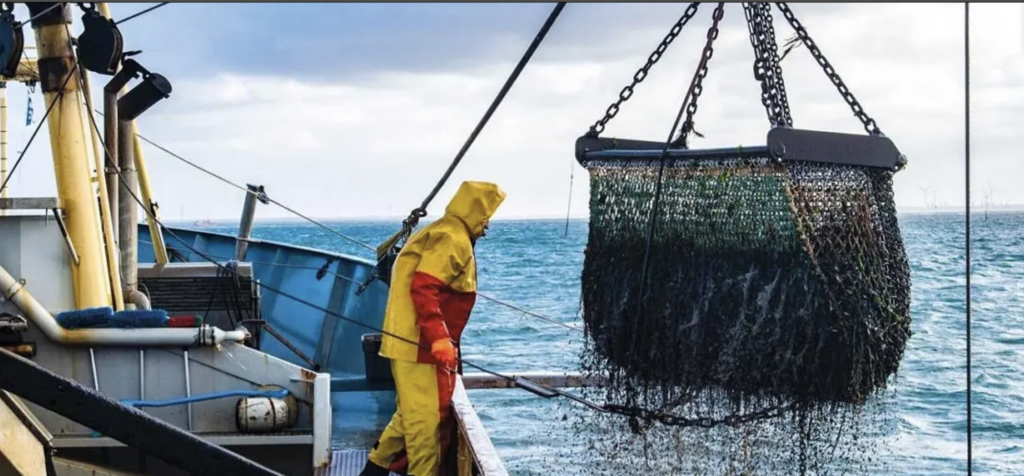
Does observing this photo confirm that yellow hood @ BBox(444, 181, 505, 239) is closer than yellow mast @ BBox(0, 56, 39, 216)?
Yes

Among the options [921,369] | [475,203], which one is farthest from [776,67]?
[921,369]

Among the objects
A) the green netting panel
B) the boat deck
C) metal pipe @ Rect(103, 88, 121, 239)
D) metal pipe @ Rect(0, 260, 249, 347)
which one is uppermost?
metal pipe @ Rect(103, 88, 121, 239)

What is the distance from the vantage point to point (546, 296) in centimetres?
3997

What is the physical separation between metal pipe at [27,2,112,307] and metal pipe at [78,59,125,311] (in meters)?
0.13

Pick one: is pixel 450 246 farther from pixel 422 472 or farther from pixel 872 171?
pixel 872 171

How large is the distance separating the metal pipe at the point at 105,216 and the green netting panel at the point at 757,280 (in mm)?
3765

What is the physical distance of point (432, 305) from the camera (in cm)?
542

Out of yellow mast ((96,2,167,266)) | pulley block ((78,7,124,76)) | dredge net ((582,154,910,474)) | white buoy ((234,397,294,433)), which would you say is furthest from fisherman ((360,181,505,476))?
yellow mast ((96,2,167,266))

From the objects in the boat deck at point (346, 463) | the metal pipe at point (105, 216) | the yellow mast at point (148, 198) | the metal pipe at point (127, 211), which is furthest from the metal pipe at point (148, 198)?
the boat deck at point (346, 463)

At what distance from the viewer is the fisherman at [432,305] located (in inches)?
215

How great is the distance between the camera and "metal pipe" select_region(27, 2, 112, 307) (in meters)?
7.80

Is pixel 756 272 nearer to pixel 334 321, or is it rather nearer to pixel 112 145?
pixel 112 145

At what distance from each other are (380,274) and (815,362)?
4.62 m

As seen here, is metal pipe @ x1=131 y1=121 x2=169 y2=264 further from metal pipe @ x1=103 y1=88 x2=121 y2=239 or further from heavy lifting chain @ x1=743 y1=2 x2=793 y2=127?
heavy lifting chain @ x1=743 y1=2 x2=793 y2=127
